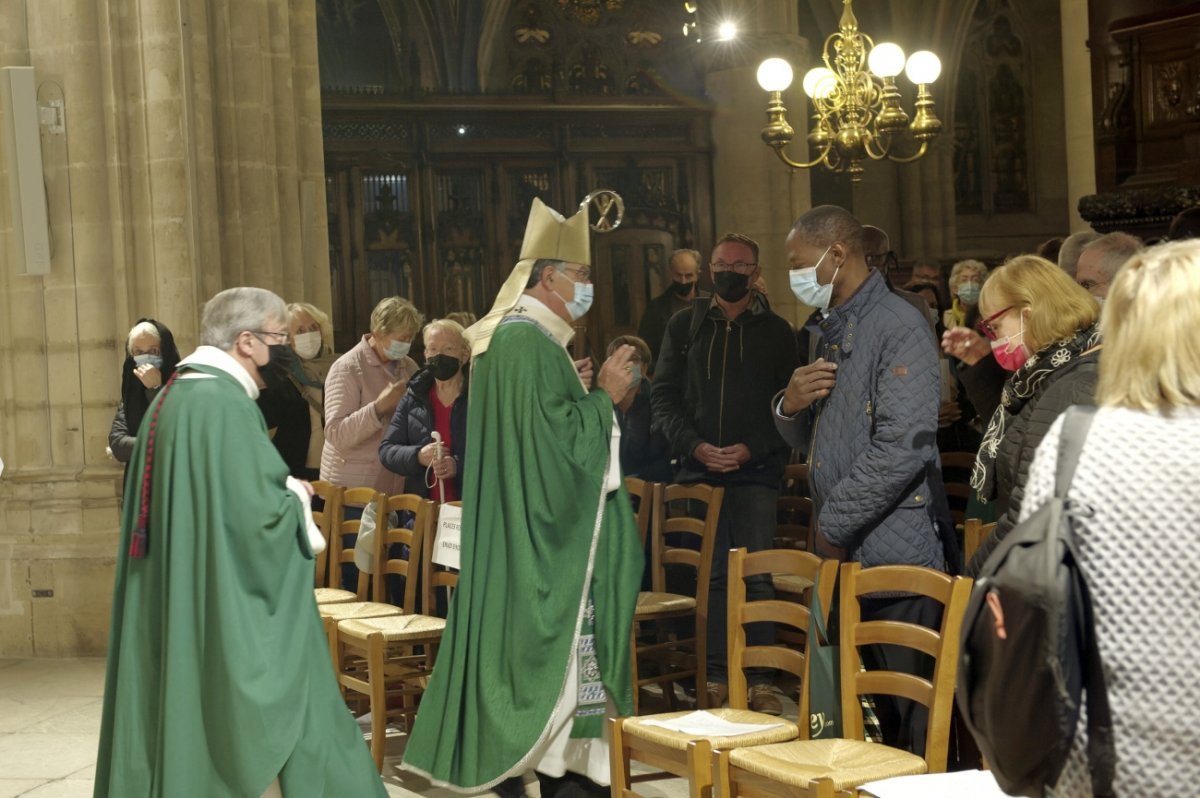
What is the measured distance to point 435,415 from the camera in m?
6.81

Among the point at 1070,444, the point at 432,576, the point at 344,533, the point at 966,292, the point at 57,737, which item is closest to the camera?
the point at 1070,444

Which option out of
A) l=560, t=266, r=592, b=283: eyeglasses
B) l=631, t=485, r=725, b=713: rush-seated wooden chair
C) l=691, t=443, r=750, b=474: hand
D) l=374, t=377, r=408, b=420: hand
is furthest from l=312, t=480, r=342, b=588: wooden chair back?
l=560, t=266, r=592, b=283: eyeglasses

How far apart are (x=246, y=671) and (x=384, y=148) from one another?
1089cm

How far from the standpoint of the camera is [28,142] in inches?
314

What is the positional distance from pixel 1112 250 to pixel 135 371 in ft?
14.7

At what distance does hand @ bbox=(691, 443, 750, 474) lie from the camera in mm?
6387

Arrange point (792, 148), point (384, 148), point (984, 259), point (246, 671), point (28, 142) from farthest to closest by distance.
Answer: point (984, 259) < point (384, 148) < point (792, 148) < point (28, 142) < point (246, 671)

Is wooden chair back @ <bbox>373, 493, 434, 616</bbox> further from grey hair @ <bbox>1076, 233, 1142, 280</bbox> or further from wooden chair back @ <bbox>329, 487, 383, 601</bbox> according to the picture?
grey hair @ <bbox>1076, 233, 1142, 280</bbox>

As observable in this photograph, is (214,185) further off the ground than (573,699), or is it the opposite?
(214,185)

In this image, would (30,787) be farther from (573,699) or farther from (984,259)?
(984,259)


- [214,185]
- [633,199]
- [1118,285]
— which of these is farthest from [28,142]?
[633,199]

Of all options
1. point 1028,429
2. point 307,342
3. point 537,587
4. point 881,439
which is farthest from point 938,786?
point 307,342

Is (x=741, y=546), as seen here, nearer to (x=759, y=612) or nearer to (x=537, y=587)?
(x=537, y=587)

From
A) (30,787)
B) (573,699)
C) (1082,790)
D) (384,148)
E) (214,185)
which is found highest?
(384,148)
